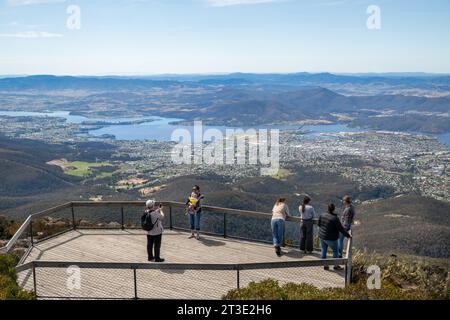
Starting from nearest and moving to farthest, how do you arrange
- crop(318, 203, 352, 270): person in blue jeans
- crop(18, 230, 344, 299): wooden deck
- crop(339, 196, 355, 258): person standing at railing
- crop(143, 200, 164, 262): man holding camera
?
crop(18, 230, 344, 299): wooden deck
crop(318, 203, 352, 270): person in blue jeans
crop(143, 200, 164, 262): man holding camera
crop(339, 196, 355, 258): person standing at railing

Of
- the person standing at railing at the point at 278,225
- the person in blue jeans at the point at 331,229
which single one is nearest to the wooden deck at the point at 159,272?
the person standing at railing at the point at 278,225

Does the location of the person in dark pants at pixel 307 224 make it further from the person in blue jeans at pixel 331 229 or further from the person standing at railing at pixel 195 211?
the person standing at railing at pixel 195 211

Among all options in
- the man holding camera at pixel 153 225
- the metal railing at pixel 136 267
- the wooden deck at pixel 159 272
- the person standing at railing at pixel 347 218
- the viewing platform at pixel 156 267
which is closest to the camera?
the metal railing at pixel 136 267

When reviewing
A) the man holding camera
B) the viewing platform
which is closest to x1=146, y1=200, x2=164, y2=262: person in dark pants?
the man holding camera

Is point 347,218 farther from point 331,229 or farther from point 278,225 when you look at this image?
point 278,225

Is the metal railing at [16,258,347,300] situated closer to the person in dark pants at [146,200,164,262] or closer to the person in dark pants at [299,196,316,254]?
the person in dark pants at [146,200,164,262]

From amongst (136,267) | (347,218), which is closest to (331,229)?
(347,218)
